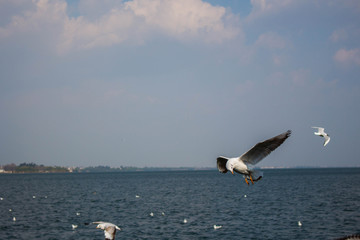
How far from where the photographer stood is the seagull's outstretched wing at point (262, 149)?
37.6 ft

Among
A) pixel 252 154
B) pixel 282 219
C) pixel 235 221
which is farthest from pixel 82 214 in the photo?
pixel 252 154

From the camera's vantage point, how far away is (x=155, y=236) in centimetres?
3119

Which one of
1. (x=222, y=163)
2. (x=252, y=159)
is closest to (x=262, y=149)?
(x=252, y=159)

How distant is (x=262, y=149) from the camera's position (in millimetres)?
12008

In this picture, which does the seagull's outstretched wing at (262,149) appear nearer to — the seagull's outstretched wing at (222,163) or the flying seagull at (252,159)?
the flying seagull at (252,159)

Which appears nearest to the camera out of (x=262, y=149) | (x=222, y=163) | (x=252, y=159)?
(x=262, y=149)

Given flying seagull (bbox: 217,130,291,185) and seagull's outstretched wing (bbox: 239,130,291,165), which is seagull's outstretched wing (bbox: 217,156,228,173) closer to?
flying seagull (bbox: 217,130,291,185)

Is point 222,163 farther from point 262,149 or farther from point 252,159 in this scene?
point 262,149

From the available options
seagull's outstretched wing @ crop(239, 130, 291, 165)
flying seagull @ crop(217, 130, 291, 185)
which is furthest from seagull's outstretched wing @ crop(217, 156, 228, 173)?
seagull's outstretched wing @ crop(239, 130, 291, 165)

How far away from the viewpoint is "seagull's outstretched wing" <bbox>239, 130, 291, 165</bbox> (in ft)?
37.6

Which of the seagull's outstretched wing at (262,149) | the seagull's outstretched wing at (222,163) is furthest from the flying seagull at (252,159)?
the seagull's outstretched wing at (222,163)

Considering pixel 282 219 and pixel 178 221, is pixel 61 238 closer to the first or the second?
pixel 178 221

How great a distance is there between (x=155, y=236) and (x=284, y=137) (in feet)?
72.6

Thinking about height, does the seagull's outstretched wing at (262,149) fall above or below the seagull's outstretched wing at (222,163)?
above
